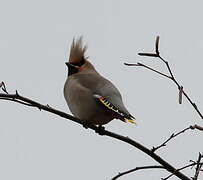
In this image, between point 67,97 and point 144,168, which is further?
point 67,97

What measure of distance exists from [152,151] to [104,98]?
1441 millimetres

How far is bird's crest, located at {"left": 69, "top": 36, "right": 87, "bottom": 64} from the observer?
4918 mm

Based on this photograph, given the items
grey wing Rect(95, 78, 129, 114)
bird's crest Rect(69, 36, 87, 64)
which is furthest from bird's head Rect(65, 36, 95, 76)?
grey wing Rect(95, 78, 129, 114)

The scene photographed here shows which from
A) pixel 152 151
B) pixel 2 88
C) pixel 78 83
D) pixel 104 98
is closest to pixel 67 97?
pixel 78 83

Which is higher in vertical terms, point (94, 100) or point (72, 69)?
point (72, 69)

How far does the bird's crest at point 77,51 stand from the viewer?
4.92 m

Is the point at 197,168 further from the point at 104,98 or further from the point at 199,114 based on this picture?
the point at 104,98

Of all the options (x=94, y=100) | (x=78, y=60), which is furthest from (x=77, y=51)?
(x=94, y=100)

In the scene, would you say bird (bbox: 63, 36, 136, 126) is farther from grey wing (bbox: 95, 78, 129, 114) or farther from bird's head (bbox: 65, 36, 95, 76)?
bird's head (bbox: 65, 36, 95, 76)

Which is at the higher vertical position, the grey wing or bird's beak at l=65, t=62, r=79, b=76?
bird's beak at l=65, t=62, r=79, b=76

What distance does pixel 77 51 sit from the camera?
16.3 feet

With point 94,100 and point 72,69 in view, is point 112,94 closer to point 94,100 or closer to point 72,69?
point 94,100

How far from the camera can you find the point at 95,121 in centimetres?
401

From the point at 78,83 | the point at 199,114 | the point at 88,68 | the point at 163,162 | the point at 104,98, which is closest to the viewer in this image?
the point at 199,114
